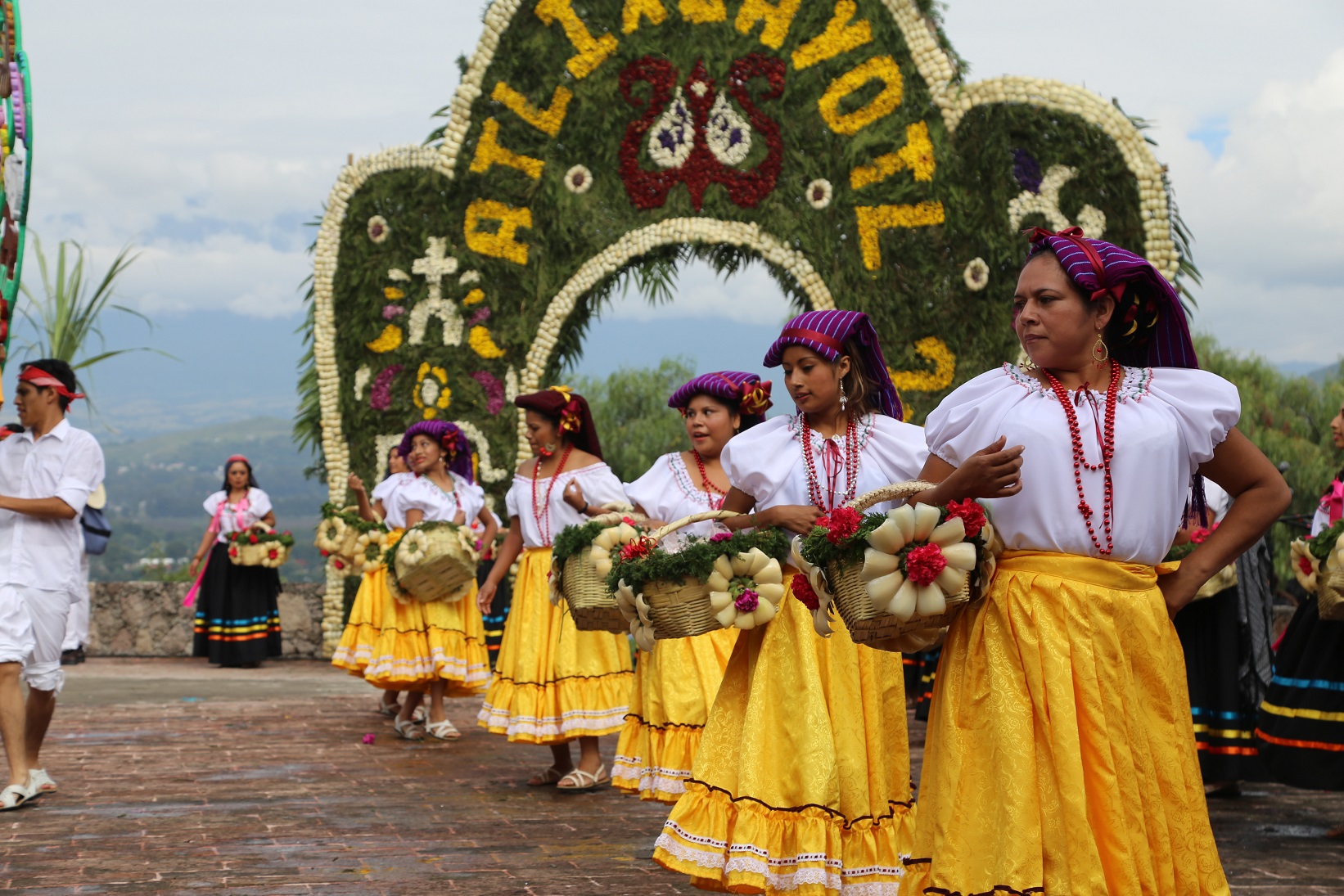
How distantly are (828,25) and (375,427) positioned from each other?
6166mm

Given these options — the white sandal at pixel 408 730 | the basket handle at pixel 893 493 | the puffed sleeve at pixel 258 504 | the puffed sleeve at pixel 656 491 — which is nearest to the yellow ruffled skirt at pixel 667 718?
the puffed sleeve at pixel 656 491

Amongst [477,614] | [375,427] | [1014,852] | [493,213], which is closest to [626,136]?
[493,213]

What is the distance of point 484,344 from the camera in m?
14.4

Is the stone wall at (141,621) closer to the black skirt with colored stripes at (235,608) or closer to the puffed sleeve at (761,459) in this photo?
the black skirt with colored stripes at (235,608)

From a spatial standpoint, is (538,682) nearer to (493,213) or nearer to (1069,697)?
(1069,697)

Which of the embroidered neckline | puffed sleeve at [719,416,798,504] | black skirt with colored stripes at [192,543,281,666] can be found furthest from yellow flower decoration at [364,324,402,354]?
the embroidered neckline

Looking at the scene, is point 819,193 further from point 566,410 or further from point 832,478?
point 832,478

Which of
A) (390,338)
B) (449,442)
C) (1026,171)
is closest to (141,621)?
(390,338)

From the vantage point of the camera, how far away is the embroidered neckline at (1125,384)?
3361 mm

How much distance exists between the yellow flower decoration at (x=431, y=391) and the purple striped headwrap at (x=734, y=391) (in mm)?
8381

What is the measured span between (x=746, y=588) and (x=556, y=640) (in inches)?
131

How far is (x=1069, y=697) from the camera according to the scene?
318cm

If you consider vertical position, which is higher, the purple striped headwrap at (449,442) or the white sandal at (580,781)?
the purple striped headwrap at (449,442)

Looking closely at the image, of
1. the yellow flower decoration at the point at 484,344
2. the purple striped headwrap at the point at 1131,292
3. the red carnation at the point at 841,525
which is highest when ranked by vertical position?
the yellow flower decoration at the point at 484,344
